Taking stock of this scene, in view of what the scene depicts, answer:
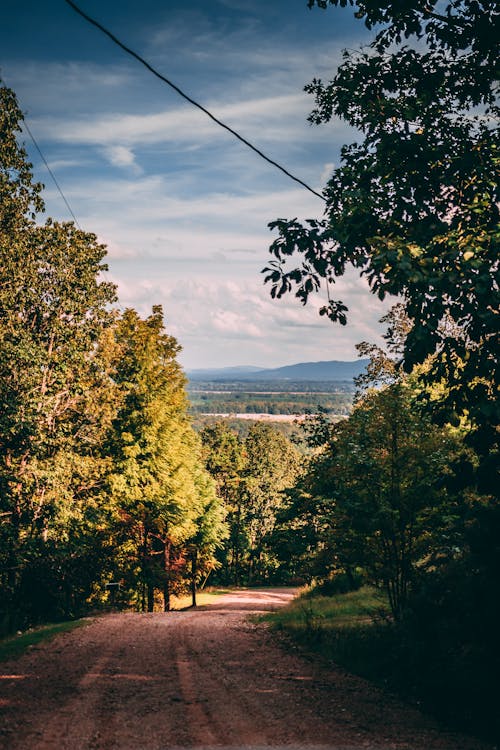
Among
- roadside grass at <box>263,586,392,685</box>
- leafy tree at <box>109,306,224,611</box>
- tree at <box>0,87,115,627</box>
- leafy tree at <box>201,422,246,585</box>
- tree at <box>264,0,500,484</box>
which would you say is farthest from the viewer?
leafy tree at <box>201,422,246,585</box>

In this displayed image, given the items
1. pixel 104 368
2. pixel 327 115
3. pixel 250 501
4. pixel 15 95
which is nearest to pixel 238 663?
pixel 327 115

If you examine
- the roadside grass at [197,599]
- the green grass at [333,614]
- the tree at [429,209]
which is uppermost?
the tree at [429,209]

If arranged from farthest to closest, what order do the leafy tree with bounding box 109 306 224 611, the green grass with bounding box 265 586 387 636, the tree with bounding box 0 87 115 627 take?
the leafy tree with bounding box 109 306 224 611 < the tree with bounding box 0 87 115 627 < the green grass with bounding box 265 586 387 636

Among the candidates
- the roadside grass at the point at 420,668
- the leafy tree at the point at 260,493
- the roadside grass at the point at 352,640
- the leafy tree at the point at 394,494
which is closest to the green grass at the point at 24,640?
the roadside grass at the point at 352,640

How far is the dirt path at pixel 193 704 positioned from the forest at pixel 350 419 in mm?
1238

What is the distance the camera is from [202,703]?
296 inches

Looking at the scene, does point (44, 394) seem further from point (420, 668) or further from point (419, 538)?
point (420, 668)

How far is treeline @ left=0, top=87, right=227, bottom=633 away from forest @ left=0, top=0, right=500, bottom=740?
3.2 inches

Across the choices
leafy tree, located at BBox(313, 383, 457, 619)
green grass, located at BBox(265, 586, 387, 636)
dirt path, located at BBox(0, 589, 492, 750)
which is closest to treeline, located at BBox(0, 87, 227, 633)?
dirt path, located at BBox(0, 589, 492, 750)

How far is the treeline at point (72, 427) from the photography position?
16250 mm

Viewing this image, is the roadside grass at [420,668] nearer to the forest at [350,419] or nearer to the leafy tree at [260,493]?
the forest at [350,419]

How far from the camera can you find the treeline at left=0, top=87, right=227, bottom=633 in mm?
16250

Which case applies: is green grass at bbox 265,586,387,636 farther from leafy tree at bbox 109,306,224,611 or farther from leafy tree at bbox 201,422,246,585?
A: leafy tree at bbox 201,422,246,585

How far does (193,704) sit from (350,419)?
835 centimetres
